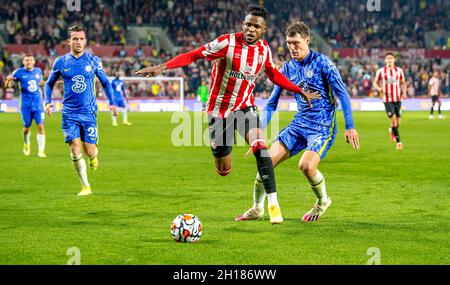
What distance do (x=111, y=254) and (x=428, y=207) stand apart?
193 inches

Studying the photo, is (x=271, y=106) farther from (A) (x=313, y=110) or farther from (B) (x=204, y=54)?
(B) (x=204, y=54)

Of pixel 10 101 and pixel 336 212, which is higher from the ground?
pixel 336 212

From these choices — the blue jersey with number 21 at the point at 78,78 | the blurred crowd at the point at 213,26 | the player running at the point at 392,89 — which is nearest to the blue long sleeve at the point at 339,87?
the blue jersey with number 21 at the point at 78,78

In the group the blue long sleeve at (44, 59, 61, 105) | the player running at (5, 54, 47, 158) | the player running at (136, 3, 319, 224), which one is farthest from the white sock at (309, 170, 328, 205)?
the player running at (5, 54, 47, 158)

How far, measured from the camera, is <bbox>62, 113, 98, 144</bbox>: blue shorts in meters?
12.2

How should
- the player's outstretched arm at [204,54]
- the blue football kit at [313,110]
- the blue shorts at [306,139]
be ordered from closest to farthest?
the player's outstretched arm at [204,54], the blue football kit at [313,110], the blue shorts at [306,139]

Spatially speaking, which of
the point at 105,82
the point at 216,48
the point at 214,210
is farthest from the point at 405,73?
the point at 216,48

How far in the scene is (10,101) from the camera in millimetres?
44438

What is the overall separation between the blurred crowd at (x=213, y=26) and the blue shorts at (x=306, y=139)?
36.4m

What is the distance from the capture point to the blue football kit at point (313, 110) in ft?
→ 30.4

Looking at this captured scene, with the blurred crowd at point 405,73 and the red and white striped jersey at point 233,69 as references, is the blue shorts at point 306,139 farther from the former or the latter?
the blurred crowd at point 405,73

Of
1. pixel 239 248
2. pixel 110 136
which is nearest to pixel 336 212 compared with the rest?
pixel 239 248

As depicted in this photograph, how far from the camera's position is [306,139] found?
945cm
